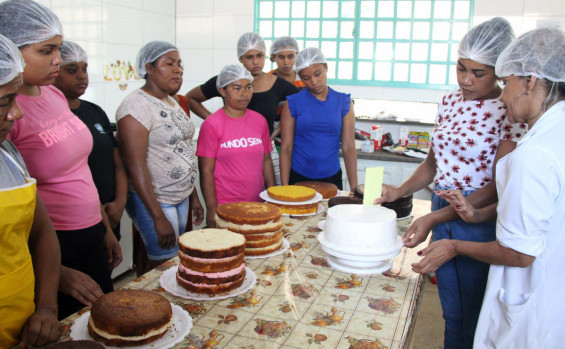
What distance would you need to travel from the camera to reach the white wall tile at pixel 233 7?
474 cm

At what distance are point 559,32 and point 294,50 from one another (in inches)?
88.1

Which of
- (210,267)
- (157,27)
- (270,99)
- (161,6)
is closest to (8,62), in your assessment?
(210,267)

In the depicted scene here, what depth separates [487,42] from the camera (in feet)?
5.68

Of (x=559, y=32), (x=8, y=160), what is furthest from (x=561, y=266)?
(x=8, y=160)

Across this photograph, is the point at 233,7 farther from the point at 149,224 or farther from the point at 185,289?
the point at 185,289

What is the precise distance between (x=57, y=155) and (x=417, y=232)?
1.33 meters

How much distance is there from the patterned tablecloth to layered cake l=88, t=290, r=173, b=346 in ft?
0.25

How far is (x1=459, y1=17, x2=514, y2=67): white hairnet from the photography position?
1.73 metres

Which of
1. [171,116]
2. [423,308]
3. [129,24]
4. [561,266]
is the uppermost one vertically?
[129,24]

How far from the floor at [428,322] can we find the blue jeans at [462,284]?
2.06 feet

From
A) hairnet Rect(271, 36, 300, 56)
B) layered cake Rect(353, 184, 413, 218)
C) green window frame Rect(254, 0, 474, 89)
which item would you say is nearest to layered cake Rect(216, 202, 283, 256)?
layered cake Rect(353, 184, 413, 218)

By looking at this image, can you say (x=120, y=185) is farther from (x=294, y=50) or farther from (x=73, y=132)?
(x=294, y=50)

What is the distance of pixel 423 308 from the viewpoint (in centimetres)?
326

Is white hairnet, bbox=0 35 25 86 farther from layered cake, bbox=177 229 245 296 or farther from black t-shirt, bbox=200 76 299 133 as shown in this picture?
black t-shirt, bbox=200 76 299 133
